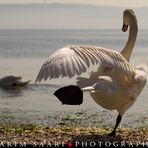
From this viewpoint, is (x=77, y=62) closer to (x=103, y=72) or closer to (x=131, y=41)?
(x=103, y=72)

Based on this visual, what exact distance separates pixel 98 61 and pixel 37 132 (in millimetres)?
2770

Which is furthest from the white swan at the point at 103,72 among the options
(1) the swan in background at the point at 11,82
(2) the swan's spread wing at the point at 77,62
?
(1) the swan in background at the point at 11,82

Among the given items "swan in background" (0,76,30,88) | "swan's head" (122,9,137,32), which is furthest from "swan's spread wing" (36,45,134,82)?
"swan in background" (0,76,30,88)

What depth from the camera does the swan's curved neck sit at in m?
10.8

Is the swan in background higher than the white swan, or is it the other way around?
the white swan

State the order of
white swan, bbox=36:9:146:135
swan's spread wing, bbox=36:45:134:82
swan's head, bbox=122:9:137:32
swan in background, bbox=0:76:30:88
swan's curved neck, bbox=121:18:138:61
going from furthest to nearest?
swan in background, bbox=0:76:30:88 < swan's head, bbox=122:9:137:32 < swan's curved neck, bbox=121:18:138:61 < white swan, bbox=36:9:146:135 < swan's spread wing, bbox=36:45:134:82

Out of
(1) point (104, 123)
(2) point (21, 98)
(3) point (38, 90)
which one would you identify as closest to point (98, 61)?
(1) point (104, 123)

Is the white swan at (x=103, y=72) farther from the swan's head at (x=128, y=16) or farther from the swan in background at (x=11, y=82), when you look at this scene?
the swan in background at (x=11, y=82)

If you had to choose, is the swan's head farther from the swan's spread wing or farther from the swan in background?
the swan in background

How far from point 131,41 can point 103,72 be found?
170 cm

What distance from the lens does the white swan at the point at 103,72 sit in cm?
709

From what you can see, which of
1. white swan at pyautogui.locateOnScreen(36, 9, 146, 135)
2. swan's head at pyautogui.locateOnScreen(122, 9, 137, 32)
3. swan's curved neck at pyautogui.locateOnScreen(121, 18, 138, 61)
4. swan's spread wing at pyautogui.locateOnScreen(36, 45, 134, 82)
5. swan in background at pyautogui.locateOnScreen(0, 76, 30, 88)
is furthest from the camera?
swan in background at pyautogui.locateOnScreen(0, 76, 30, 88)

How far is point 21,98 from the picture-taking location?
1001 inches

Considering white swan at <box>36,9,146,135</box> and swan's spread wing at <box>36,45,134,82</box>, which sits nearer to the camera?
swan's spread wing at <box>36,45,134,82</box>
